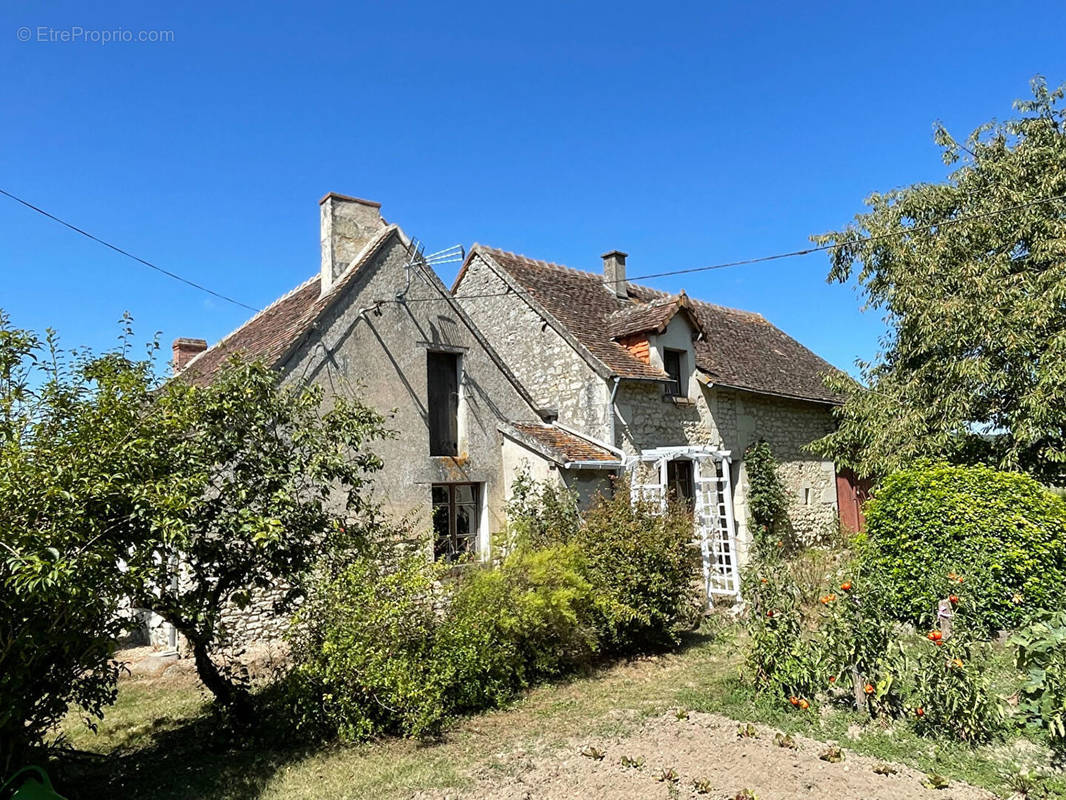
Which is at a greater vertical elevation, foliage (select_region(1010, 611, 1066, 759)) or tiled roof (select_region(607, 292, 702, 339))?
tiled roof (select_region(607, 292, 702, 339))

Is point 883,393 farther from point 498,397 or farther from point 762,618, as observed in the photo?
point 762,618

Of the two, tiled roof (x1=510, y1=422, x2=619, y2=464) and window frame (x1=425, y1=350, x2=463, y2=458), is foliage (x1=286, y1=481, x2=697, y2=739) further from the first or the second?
window frame (x1=425, y1=350, x2=463, y2=458)

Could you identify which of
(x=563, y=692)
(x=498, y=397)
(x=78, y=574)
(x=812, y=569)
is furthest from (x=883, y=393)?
(x=78, y=574)

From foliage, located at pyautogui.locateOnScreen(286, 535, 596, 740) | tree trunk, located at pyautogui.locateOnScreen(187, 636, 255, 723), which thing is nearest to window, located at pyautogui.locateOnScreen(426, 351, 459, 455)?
foliage, located at pyautogui.locateOnScreen(286, 535, 596, 740)

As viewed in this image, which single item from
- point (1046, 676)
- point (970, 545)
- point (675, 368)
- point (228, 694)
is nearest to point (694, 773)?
point (1046, 676)

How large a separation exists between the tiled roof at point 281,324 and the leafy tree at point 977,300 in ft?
29.6

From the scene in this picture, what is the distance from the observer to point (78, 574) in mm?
4586

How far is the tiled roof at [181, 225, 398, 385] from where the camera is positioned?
10945 mm

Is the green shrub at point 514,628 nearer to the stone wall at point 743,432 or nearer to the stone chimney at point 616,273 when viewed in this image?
the stone wall at point 743,432

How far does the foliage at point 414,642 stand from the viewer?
6109mm

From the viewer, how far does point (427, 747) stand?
241 inches

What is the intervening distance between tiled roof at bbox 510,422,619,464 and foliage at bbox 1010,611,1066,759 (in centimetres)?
737

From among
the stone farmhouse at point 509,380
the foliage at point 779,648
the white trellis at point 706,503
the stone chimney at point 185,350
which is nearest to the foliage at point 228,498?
the stone farmhouse at point 509,380

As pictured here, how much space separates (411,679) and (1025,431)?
34.5 feet
